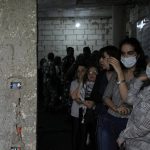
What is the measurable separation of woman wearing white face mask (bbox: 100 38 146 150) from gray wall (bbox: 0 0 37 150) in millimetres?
764

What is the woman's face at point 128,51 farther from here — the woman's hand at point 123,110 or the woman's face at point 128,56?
the woman's hand at point 123,110

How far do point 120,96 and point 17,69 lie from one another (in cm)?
106

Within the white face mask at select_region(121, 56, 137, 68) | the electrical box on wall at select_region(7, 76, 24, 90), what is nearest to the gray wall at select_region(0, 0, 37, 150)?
the electrical box on wall at select_region(7, 76, 24, 90)

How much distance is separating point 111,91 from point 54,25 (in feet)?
38.6

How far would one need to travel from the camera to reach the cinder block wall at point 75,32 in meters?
15.1

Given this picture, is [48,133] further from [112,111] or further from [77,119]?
[112,111]

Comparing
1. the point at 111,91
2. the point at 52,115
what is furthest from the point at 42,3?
the point at 111,91

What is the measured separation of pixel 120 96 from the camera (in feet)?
11.6

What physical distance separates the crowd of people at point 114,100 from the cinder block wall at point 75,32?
9612 mm

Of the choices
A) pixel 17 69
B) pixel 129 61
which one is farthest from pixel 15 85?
pixel 129 61

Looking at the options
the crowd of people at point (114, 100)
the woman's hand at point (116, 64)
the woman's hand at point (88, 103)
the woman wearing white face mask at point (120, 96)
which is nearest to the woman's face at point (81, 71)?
the crowd of people at point (114, 100)

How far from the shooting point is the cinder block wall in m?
15.1

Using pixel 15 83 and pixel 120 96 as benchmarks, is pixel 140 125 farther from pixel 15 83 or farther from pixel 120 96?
pixel 15 83

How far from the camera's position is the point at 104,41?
49.8 ft
